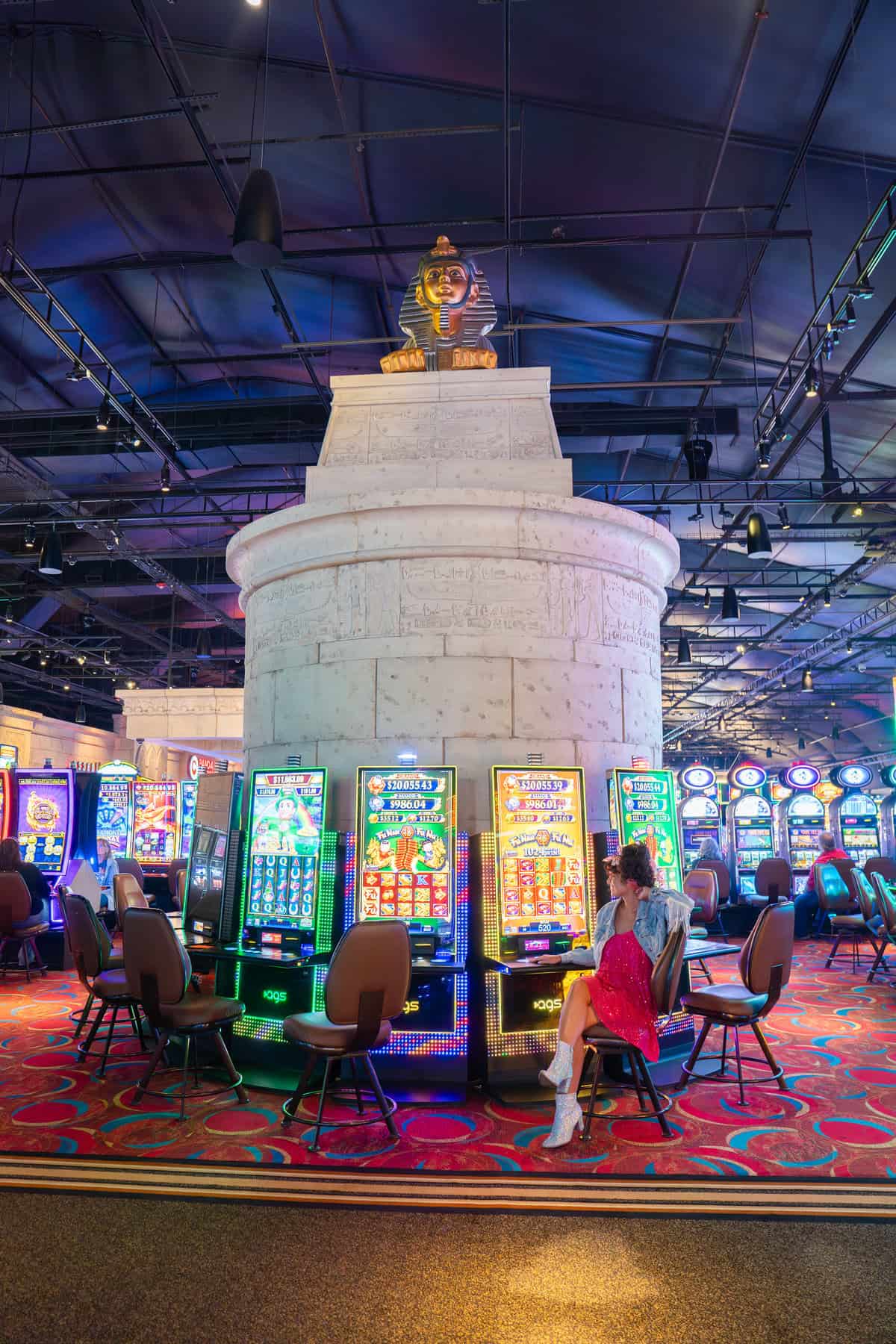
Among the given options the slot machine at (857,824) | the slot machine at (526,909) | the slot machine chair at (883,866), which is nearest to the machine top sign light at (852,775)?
the slot machine at (857,824)

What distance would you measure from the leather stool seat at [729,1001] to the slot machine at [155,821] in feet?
29.1

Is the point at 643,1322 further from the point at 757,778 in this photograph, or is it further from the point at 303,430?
the point at 757,778

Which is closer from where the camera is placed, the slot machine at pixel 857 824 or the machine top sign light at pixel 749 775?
the slot machine at pixel 857 824

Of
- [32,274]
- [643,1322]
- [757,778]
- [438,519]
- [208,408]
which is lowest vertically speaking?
[643,1322]

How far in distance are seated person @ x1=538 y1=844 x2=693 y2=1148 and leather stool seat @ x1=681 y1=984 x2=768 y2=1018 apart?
0.64m

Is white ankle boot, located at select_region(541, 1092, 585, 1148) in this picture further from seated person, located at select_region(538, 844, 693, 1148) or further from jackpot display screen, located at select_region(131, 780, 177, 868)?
jackpot display screen, located at select_region(131, 780, 177, 868)

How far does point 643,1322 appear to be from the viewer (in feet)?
7.71

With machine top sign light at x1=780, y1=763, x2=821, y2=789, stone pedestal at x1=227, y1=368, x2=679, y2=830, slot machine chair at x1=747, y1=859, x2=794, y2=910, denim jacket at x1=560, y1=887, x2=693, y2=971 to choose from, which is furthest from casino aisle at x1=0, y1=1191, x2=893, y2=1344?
machine top sign light at x1=780, y1=763, x2=821, y2=789

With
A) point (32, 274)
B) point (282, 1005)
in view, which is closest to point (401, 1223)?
point (282, 1005)

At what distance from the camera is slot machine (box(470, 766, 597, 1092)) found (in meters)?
4.37

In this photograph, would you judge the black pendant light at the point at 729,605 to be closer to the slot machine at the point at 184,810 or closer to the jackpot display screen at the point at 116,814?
the slot machine at the point at 184,810

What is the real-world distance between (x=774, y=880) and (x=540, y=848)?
6.74 metres

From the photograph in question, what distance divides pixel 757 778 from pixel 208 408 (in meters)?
10.3

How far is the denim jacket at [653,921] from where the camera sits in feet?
12.9
